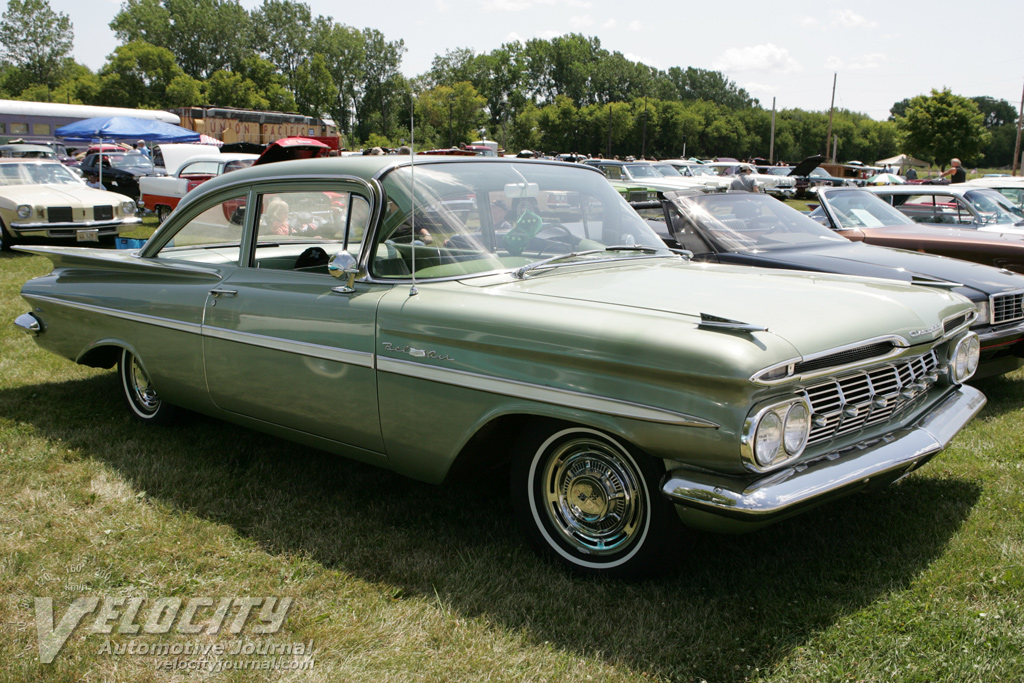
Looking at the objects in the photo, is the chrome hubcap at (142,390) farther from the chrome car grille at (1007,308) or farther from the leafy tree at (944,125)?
the leafy tree at (944,125)

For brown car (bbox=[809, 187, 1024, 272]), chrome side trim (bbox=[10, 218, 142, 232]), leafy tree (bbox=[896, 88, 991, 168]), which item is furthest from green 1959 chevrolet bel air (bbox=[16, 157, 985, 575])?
leafy tree (bbox=[896, 88, 991, 168])

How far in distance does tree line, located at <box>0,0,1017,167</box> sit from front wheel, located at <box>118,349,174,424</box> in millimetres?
61259

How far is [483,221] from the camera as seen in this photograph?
11.3 ft

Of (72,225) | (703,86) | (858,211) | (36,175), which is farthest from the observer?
(703,86)

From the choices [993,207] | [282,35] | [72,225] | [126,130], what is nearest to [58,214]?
[72,225]

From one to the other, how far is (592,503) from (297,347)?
148 cm

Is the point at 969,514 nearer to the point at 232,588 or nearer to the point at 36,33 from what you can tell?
the point at 232,588

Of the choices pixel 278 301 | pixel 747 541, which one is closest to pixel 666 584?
pixel 747 541

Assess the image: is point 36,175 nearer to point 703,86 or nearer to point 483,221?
point 483,221

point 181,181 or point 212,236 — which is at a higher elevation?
point 181,181

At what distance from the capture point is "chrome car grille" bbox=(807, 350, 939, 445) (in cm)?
263

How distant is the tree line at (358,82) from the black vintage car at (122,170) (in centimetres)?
4365

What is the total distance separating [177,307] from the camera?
405cm

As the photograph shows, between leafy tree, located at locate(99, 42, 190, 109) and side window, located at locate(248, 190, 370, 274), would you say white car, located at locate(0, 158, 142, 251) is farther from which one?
leafy tree, located at locate(99, 42, 190, 109)
